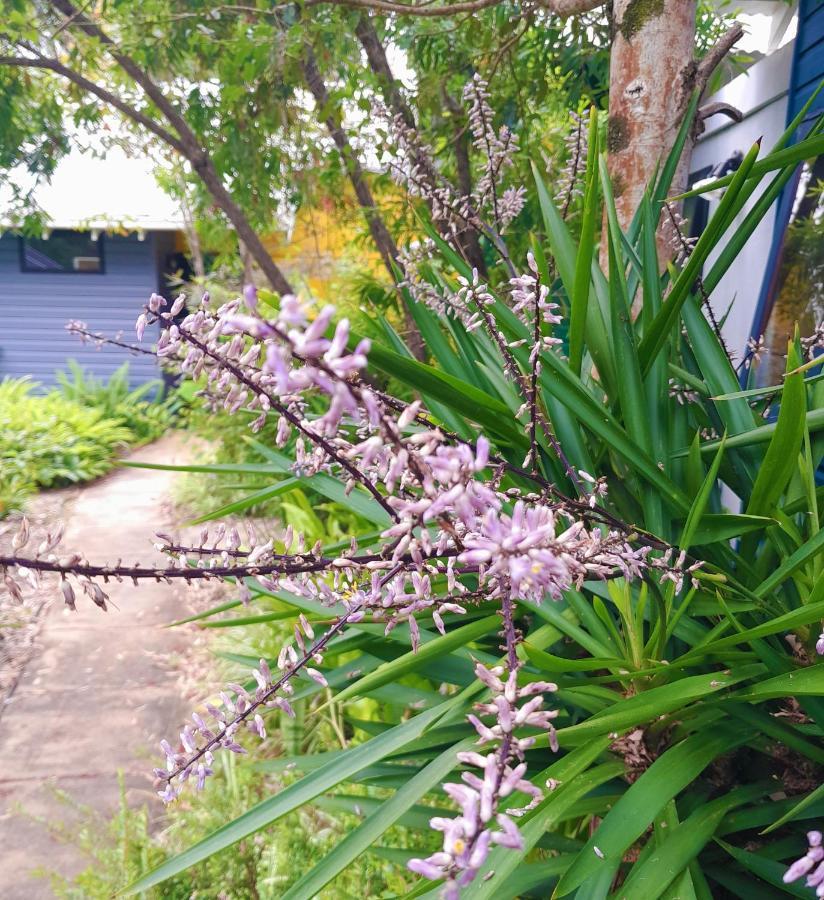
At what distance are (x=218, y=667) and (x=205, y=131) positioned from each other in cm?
300

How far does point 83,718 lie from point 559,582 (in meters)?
3.59

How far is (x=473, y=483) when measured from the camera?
1.67 ft

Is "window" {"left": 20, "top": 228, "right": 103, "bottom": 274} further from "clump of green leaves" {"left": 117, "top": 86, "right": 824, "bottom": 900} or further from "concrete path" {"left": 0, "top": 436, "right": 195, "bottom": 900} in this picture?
"clump of green leaves" {"left": 117, "top": 86, "right": 824, "bottom": 900}

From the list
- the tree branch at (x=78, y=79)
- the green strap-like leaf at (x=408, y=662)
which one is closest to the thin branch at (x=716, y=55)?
the green strap-like leaf at (x=408, y=662)

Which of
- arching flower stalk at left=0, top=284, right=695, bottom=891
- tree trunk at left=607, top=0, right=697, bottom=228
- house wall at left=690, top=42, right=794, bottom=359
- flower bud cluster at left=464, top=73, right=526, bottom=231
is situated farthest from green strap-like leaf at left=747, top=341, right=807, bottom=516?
house wall at left=690, top=42, right=794, bottom=359

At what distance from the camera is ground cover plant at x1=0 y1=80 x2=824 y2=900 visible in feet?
1.79

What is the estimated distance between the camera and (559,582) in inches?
21.7

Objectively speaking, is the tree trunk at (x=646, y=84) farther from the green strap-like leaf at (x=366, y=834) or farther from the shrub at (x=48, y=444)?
the shrub at (x=48, y=444)

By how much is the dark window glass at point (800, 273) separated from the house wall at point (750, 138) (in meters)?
0.23

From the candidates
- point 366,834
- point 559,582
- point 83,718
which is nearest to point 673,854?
point 366,834

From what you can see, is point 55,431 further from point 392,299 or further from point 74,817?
point 74,817

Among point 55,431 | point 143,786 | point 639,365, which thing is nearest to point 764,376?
point 639,365

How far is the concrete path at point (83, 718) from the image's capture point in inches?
104

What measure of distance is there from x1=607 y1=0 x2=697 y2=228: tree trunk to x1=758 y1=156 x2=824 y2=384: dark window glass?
120 centimetres
